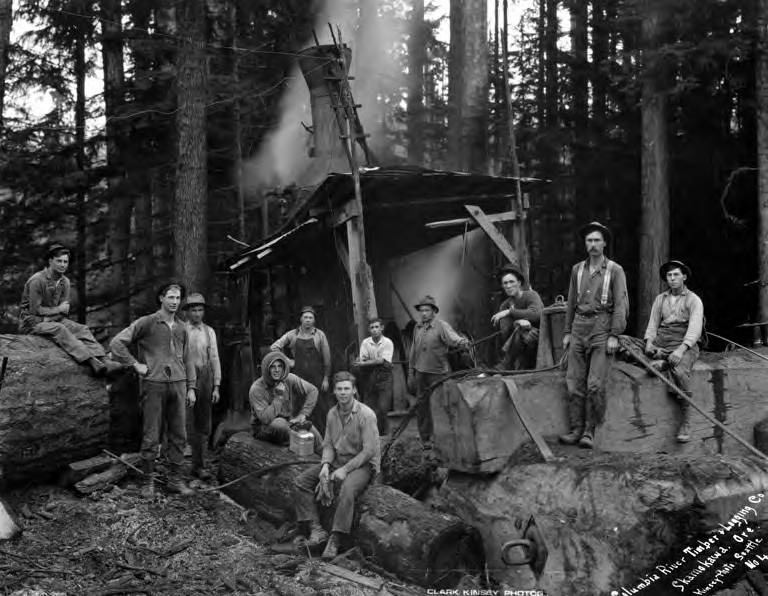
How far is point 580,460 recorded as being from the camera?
653 centimetres

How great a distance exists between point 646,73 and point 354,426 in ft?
34.6

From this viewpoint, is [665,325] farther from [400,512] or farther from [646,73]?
[646,73]

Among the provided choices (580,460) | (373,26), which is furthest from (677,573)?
(373,26)

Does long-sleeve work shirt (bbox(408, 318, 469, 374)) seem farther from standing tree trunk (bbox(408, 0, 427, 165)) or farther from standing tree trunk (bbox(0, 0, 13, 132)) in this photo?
standing tree trunk (bbox(408, 0, 427, 165))

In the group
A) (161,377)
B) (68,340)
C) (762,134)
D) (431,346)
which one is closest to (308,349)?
(431,346)

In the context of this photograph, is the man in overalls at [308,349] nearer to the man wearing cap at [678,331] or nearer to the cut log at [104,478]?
the cut log at [104,478]

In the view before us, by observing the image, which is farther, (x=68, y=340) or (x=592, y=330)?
(x=68, y=340)

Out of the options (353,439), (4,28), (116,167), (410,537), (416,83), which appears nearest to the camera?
(410,537)

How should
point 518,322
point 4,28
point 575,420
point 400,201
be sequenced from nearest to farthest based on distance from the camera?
point 575,420 → point 518,322 → point 400,201 → point 4,28

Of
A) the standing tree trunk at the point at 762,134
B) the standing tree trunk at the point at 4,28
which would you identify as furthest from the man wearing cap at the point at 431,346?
the standing tree trunk at the point at 4,28

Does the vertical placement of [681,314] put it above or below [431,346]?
above

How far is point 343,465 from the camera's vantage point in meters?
7.09

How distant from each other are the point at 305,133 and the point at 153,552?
15.1m
